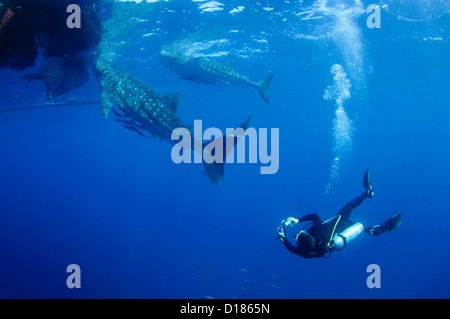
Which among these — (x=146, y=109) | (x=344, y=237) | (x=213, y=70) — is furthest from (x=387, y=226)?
(x=213, y=70)

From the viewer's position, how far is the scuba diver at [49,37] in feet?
20.8

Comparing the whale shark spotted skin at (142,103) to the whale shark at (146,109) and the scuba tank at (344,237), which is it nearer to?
the whale shark at (146,109)

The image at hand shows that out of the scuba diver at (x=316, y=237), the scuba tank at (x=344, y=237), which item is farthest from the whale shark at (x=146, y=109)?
the scuba tank at (x=344, y=237)

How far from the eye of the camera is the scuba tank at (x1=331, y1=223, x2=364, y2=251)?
7321 millimetres

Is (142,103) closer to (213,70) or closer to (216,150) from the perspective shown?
(216,150)

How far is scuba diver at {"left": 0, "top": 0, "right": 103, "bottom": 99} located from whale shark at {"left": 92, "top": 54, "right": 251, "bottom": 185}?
1.79 m

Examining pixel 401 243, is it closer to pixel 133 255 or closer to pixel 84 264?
pixel 133 255

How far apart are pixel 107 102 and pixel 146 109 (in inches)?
51.4

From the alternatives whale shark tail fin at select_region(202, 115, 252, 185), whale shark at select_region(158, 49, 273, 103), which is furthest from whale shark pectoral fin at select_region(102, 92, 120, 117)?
whale shark at select_region(158, 49, 273, 103)

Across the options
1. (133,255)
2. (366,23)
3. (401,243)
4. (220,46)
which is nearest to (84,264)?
(133,255)

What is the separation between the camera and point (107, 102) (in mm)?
7402

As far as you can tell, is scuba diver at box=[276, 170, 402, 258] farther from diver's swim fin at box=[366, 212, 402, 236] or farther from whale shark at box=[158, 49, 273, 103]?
whale shark at box=[158, 49, 273, 103]

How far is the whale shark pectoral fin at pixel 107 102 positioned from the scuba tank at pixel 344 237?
6664 mm
